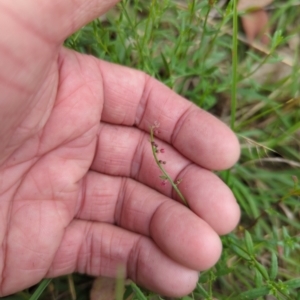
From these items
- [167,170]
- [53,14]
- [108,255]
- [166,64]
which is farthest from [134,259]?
[53,14]

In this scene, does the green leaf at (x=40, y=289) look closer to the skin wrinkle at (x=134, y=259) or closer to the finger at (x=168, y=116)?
the skin wrinkle at (x=134, y=259)

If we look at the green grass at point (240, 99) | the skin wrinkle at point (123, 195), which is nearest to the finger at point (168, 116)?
the green grass at point (240, 99)

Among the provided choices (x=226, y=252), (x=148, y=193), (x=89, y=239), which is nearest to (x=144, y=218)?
(x=148, y=193)

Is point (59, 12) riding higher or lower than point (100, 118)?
higher

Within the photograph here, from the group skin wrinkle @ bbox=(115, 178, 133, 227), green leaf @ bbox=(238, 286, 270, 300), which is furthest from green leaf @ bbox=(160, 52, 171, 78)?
green leaf @ bbox=(238, 286, 270, 300)

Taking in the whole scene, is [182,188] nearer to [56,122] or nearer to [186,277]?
[186,277]

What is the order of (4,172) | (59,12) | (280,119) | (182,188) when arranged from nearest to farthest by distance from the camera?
1. (59,12)
2. (4,172)
3. (182,188)
4. (280,119)

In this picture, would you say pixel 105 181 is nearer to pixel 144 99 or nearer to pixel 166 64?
pixel 144 99
